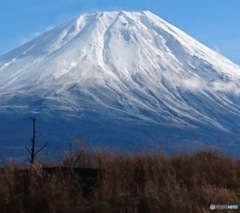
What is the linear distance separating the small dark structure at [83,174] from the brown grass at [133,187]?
0.09 m

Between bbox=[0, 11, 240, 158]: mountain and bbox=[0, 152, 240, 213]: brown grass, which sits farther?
bbox=[0, 11, 240, 158]: mountain

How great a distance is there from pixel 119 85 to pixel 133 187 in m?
137

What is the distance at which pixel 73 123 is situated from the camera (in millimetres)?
132875

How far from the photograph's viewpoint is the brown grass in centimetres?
773

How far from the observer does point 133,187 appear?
334 inches

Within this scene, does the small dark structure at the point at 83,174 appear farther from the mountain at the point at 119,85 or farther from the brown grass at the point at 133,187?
the mountain at the point at 119,85

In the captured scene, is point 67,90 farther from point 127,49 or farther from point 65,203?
point 65,203

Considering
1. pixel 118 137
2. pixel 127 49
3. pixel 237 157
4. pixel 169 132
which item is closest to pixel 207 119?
pixel 169 132

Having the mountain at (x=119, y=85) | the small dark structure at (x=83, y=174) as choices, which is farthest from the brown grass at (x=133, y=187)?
the mountain at (x=119, y=85)

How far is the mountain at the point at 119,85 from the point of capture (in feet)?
416

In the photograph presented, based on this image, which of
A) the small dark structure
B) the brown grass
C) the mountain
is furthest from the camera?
the mountain

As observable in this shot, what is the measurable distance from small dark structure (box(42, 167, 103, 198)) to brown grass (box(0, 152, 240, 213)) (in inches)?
3.5

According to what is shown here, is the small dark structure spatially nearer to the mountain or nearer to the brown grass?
the brown grass

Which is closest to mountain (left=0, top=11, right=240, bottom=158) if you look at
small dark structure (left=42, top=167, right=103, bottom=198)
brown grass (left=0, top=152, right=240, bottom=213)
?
brown grass (left=0, top=152, right=240, bottom=213)
